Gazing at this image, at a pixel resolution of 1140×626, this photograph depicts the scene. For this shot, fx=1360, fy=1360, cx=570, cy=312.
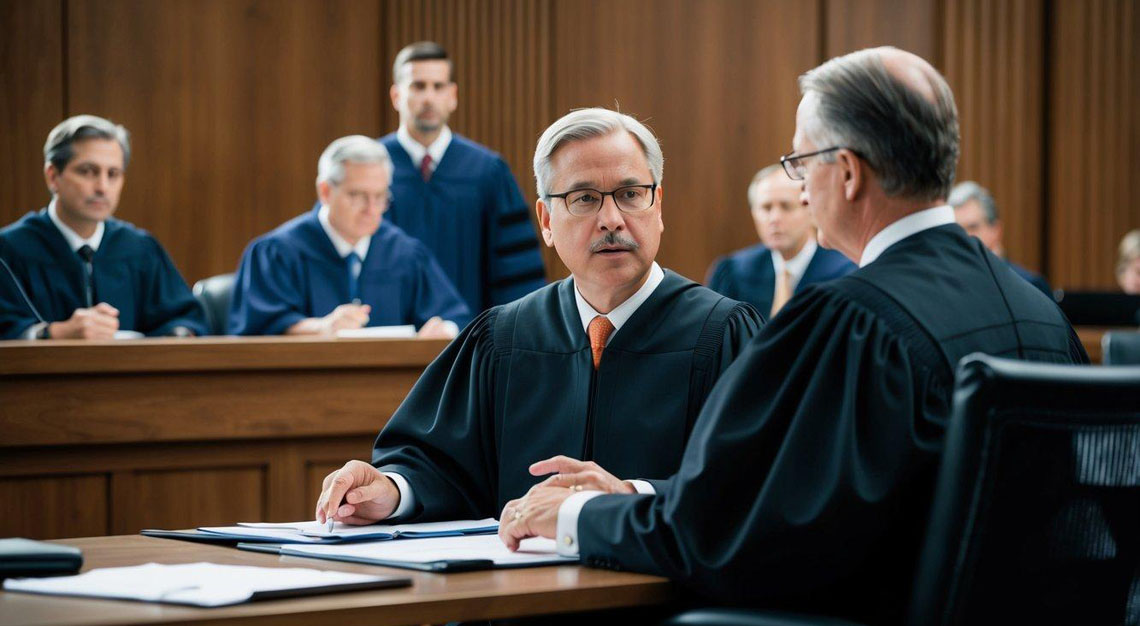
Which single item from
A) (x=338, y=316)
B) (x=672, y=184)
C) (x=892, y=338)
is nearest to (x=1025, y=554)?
(x=892, y=338)

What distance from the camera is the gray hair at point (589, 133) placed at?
281cm

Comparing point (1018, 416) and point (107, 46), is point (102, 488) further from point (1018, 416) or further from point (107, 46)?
point (107, 46)

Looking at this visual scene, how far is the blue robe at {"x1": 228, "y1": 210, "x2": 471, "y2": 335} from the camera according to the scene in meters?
6.05

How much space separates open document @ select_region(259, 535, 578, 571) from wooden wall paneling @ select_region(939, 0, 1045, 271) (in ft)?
25.2

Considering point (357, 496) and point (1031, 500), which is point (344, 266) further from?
point (1031, 500)

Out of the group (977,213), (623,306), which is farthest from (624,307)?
(977,213)

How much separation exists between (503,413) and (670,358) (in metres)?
0.37

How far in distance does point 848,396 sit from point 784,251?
506cm

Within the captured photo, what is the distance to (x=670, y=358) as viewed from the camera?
2.71 metres

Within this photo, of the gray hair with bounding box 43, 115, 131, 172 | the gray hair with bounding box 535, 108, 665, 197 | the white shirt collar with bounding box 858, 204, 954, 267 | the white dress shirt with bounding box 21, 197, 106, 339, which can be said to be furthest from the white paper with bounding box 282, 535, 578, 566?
the white dress shirt with bounding box 21, 197, 106, 339

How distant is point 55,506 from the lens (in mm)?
4227

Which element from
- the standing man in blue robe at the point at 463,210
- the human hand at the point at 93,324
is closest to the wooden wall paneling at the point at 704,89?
the standing man in blue robe at the point at 463,210

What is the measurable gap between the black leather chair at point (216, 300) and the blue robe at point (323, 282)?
6cm

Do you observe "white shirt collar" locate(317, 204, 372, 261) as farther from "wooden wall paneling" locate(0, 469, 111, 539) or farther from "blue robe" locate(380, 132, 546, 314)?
"wooden wall paneling" locate(0, 469, 111, 539)
